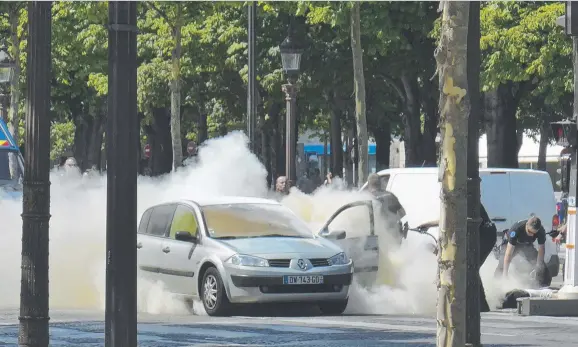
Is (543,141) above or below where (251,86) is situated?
below

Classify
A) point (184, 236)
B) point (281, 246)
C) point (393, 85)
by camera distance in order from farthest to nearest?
point (393, 85) < point (184, 236) < point (281, 246)

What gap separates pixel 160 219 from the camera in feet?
61.6

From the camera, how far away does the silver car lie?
666 inches

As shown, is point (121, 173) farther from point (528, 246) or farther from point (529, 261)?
point (529, 261)

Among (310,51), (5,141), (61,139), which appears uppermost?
(310,51)

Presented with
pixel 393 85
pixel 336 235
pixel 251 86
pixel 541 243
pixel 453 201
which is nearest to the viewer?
pixel 453 201

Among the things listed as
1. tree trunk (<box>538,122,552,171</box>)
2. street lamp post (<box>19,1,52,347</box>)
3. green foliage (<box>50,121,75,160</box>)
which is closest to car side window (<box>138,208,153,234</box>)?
street lamp post (<box>19,1,52,347</box>)

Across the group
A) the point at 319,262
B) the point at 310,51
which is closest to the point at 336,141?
the point at 310,51

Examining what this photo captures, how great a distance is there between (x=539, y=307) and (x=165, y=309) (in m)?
4.32

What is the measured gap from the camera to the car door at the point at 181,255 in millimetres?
17609

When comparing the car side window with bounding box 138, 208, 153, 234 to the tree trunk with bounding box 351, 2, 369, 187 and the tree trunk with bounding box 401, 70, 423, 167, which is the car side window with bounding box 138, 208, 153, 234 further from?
the tree trunk with bounding box 401, 70, 423, 167

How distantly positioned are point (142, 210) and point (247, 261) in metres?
5.63

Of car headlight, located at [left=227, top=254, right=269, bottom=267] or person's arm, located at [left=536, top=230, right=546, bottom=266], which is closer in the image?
car headlight, located at [left=227, top=254, right=269, bottom=267]

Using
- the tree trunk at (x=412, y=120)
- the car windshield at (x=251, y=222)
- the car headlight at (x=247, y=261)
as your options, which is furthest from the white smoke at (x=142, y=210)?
the tree trunk at (x=412, y=120)
